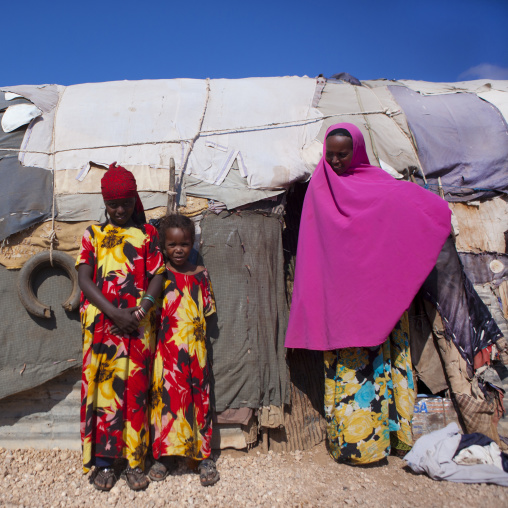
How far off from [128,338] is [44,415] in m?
1.07

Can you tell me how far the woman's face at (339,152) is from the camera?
3.18 metres

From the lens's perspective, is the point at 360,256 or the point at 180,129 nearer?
the point at 360,256

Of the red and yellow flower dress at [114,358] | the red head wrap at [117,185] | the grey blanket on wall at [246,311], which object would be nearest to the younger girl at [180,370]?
the red and yellow flower dress at [114,358]

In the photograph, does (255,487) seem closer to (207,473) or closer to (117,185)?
(207,473)

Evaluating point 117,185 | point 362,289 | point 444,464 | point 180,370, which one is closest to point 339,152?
point 362,289

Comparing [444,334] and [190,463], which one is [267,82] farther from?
[190,463]

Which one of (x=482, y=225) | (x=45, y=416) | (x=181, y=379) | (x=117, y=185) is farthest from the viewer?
(x=482, y=225)

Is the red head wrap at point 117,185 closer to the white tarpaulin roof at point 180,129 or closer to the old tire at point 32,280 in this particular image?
the white tarpaulin roof at point 180,129

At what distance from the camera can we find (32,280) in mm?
3293

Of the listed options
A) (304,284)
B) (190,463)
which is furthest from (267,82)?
(190,463)

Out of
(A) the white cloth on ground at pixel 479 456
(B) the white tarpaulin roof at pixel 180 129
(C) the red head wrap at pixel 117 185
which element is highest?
(B) the white tarpaulin roof at pixel 180 129

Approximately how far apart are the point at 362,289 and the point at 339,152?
911 millimetres

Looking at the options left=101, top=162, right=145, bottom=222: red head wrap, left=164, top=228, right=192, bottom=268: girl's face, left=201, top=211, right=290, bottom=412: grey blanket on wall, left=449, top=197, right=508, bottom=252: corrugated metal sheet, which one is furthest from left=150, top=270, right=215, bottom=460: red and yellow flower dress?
left=449, top=197, right=508, bottom=252: corrugated metal sheet

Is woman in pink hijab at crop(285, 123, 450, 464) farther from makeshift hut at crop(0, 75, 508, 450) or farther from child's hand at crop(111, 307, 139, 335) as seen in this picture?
child's hand at crop(111, 307, 139, 335)
